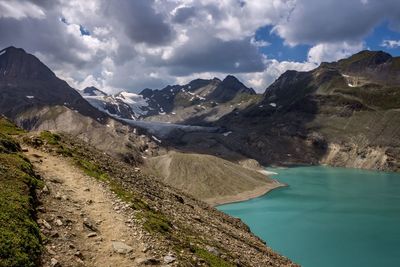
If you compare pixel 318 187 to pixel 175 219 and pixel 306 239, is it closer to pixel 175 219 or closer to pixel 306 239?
pixel 306 239

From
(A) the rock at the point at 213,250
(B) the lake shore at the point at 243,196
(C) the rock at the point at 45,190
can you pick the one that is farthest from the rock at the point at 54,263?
(B) the lake shore at the point at 243,196

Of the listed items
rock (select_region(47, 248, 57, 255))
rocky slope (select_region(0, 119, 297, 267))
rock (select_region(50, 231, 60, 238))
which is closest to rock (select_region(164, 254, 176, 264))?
rocky slope (select_region(0, 119, 297, 267))

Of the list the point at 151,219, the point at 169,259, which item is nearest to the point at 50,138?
the point at 151,219

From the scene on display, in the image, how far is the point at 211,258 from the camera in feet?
69.9

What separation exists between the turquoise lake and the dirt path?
6059 centimetres

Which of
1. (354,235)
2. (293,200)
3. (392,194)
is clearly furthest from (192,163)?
(354,235)

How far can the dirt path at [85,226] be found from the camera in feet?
55.8

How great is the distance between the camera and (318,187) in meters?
181

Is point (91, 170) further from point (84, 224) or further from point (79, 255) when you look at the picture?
point (79, 255)

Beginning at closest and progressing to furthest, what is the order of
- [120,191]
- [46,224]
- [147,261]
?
[147,261]
[46,224]
[120,191]

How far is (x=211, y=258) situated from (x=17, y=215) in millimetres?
9277

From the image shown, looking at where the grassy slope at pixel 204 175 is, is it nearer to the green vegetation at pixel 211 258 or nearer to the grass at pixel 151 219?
the grass at pixel 151 219

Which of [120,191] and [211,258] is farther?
[120,191]

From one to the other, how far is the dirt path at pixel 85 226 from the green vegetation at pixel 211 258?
3501 mm
